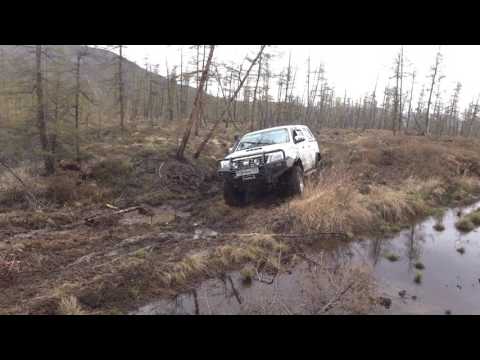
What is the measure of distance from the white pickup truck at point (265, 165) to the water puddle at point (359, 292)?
2370 mm

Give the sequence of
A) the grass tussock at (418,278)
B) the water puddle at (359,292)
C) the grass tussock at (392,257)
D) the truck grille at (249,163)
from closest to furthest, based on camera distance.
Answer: the water puddle at (359,292)
the grass tussock at (418,278)
the grass tussock at (392,257)
the truck grille at (249,163)

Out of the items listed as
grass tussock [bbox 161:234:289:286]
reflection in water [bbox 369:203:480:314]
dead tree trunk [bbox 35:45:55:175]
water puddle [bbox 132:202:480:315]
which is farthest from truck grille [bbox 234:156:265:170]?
dead tree trunk [bbox 35:45:55:175]

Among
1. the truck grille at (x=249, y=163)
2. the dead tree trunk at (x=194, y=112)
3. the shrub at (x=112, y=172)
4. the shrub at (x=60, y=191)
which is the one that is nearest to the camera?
the truck grille at (x=249, y=163)

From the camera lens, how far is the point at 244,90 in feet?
124

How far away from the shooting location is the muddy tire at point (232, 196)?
27.7ft

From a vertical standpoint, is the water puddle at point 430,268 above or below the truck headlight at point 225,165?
below

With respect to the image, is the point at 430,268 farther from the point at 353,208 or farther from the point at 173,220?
the point at 173,220

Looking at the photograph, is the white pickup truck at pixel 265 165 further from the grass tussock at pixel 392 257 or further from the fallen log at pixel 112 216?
the grass tussock at pixel 392 257

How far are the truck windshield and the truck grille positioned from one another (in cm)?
108

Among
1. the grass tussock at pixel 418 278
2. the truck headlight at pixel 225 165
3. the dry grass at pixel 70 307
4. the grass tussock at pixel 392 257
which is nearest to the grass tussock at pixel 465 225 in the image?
the grass tussock at pixel 392 257

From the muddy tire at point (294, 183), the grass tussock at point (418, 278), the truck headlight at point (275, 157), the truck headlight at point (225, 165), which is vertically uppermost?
the truck headlight at point (275, 157)

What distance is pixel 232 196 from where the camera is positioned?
8.51 metres

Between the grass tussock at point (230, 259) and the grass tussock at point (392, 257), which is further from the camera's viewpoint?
the grass tussock at point (392, 257)
